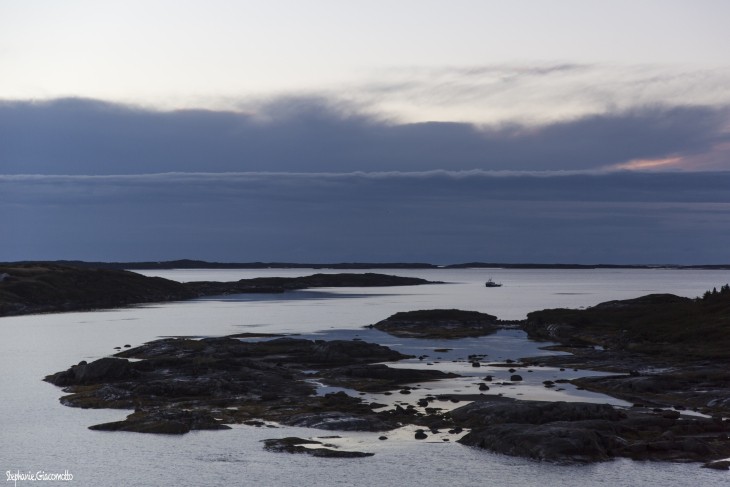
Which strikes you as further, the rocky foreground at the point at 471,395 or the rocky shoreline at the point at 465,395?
the rocky shoreline at the point at 465,395

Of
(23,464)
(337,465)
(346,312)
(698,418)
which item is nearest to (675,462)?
(698,418)

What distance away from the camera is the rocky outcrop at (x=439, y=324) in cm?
13855

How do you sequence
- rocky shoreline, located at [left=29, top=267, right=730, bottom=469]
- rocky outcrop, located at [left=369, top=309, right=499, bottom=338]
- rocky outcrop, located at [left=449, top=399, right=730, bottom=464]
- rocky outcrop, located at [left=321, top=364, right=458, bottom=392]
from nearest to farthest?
rocky outcrop, located at [left=449, top=399, right=730, bottom=464]
rocky shoreline, located at [left=29, top=267, right=730, bottom=469]
rocky outcrop, located at [left=321, top=364, right=458, bottom=392]
rocky outcrop, located at [left=369, top=309, right=499, bottom=338]

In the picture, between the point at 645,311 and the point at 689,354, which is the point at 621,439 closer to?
the point at 689,354

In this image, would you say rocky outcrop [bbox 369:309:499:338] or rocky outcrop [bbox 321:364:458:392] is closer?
rocky outcrop [bbox 321:364:458:392]

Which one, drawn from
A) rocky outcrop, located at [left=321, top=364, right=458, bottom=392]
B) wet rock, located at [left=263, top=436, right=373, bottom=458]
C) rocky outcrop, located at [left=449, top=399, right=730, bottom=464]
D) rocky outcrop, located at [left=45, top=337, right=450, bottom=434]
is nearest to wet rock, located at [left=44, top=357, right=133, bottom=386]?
rocky outcrop, located at [left=45, top=337, right=450, bottom=434]

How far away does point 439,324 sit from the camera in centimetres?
14638

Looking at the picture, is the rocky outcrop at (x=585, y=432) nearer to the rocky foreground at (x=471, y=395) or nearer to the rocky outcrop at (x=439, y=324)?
the rocky foreground at (x=471, y=395)

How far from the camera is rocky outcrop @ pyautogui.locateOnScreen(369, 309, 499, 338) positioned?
13855 cm

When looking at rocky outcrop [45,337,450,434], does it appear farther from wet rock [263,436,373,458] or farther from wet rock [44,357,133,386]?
wet rock [263,436,373,458]

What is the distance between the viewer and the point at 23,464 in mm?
53688

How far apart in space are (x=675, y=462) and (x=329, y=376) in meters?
42.9

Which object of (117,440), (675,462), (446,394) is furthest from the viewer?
(446,394)

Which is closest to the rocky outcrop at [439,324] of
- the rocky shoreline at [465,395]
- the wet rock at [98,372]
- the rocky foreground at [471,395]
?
the rocky shoreline at [465,395]
